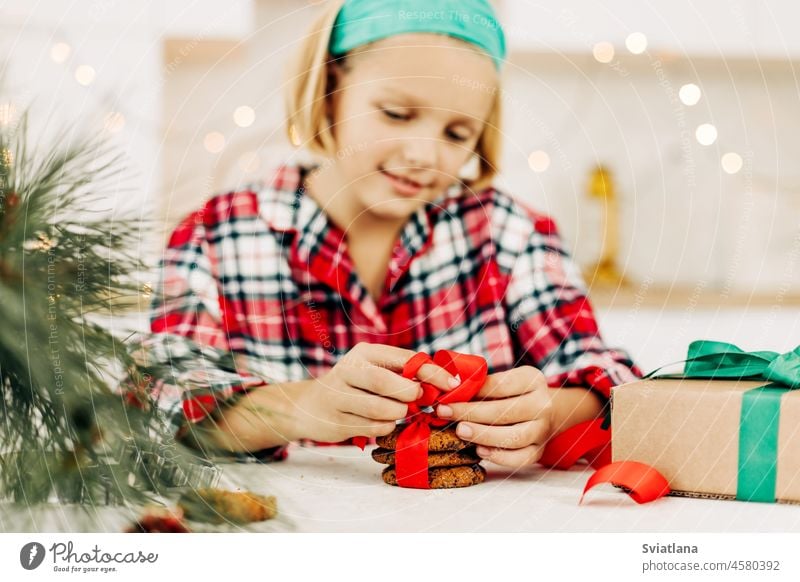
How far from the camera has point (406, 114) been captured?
0.69 metres

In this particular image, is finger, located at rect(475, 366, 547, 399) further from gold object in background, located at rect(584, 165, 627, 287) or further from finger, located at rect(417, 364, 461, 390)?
gold object in background, located at rect(584, 165, 627, 287)

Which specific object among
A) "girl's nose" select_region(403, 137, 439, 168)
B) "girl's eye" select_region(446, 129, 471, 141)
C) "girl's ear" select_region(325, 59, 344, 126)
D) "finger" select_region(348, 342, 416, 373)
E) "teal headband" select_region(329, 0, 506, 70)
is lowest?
"finger" select_region(348, 342, 416, 373)

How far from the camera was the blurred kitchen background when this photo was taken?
0.78m

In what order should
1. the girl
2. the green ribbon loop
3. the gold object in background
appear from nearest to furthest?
the green ribbon loop → the girl → the gold object in background

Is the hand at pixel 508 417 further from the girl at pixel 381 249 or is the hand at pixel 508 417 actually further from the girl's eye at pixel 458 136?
the girl's eye at pixel 458 136

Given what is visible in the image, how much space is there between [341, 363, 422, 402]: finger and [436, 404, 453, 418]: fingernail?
14mm

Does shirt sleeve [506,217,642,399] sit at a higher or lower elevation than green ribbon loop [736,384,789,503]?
higher

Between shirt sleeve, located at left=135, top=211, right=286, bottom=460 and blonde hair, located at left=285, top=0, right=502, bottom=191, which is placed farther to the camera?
blonde hair, located at left=285, top=0, right=502, bottom=191

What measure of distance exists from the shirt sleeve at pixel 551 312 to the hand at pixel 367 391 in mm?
171

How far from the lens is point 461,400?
529mm

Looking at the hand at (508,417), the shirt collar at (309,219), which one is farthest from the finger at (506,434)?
the shirt collar at (309,219)

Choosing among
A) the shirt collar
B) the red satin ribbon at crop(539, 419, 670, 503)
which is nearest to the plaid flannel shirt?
→ the shirt collar

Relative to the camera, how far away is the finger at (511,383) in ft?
1.79
